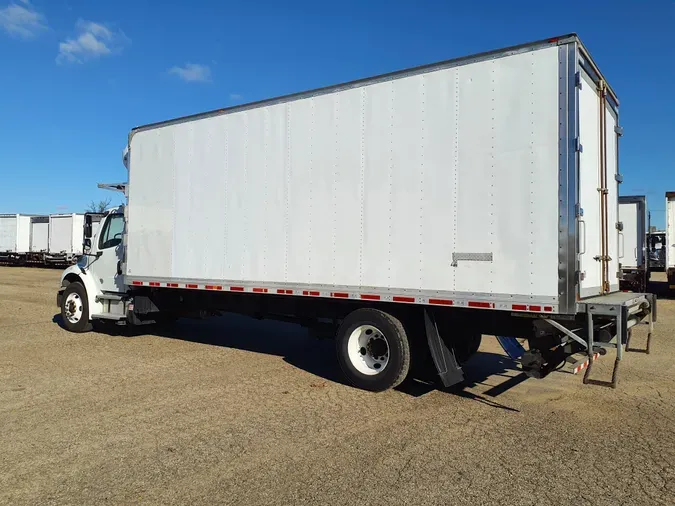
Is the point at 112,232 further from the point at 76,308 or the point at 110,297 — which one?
the point at 76,308

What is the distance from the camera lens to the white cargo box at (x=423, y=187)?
5.38 meters

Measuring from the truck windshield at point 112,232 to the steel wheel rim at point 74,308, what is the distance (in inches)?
46.4

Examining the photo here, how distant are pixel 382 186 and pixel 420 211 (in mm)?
600

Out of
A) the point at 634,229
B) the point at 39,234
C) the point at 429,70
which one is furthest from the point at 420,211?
the point at 39,234

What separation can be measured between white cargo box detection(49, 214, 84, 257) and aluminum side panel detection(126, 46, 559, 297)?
93.7ft

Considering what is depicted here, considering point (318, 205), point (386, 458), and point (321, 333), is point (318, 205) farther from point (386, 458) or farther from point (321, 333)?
point (386, 458)

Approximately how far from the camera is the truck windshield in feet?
33.7

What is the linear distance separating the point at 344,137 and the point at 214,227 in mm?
2570

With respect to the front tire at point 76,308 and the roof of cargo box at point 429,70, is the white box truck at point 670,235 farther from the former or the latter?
the front tire at point 76,308

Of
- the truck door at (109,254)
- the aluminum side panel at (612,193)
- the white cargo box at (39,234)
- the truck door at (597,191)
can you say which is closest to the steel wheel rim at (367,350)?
the truck door at (597,191)

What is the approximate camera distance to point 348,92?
6742mm

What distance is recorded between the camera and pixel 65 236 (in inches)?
1361

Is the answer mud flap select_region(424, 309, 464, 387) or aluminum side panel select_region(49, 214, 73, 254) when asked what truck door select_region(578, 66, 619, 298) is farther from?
aluminum side panel select_region(49, 214, 73, 254)

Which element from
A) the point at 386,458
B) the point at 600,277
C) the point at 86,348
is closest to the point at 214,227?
the point at 86,348
